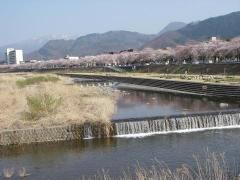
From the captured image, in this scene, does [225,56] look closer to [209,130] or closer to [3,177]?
[209,130]

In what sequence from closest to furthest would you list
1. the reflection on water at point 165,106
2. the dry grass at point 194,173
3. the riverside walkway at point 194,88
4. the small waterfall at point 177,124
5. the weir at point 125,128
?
the dry grass at point 194,173 → the weir at point 125,128 → the small waterfall at point 177,124 → the reflection on water at point 165,106 → the riverside walkway at point 194,88

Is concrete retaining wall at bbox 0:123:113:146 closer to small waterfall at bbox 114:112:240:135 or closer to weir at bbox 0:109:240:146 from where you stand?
weir at bbox 0:109:240:146

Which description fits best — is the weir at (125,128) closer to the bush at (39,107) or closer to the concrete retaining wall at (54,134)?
the concrete retaining wall at (54,134)

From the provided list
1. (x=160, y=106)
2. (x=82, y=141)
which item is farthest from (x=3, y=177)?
(x=160, y=106)

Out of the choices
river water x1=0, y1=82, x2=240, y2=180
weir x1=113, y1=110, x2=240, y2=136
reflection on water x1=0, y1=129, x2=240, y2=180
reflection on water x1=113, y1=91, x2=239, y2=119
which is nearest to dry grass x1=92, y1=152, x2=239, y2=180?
river water x1=0, y1=82, x2=240, y2=180

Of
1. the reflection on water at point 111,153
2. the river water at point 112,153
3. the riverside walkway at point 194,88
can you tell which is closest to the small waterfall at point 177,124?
the river water at point 112,153

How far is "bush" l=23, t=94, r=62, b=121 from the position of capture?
2767 centimetres

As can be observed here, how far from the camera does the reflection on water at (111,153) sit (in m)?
18.8

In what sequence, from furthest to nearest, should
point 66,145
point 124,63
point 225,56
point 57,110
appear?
point 124,63, point 225,56, point 57,110, point 66,145

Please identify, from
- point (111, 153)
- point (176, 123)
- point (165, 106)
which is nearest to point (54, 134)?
point (111, 153)

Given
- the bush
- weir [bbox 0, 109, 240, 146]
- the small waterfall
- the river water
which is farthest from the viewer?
the bush

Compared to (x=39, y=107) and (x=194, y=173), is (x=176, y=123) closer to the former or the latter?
(x=39, y=107)

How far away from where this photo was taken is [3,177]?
59.4 feet

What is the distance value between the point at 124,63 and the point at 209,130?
117834 mm
